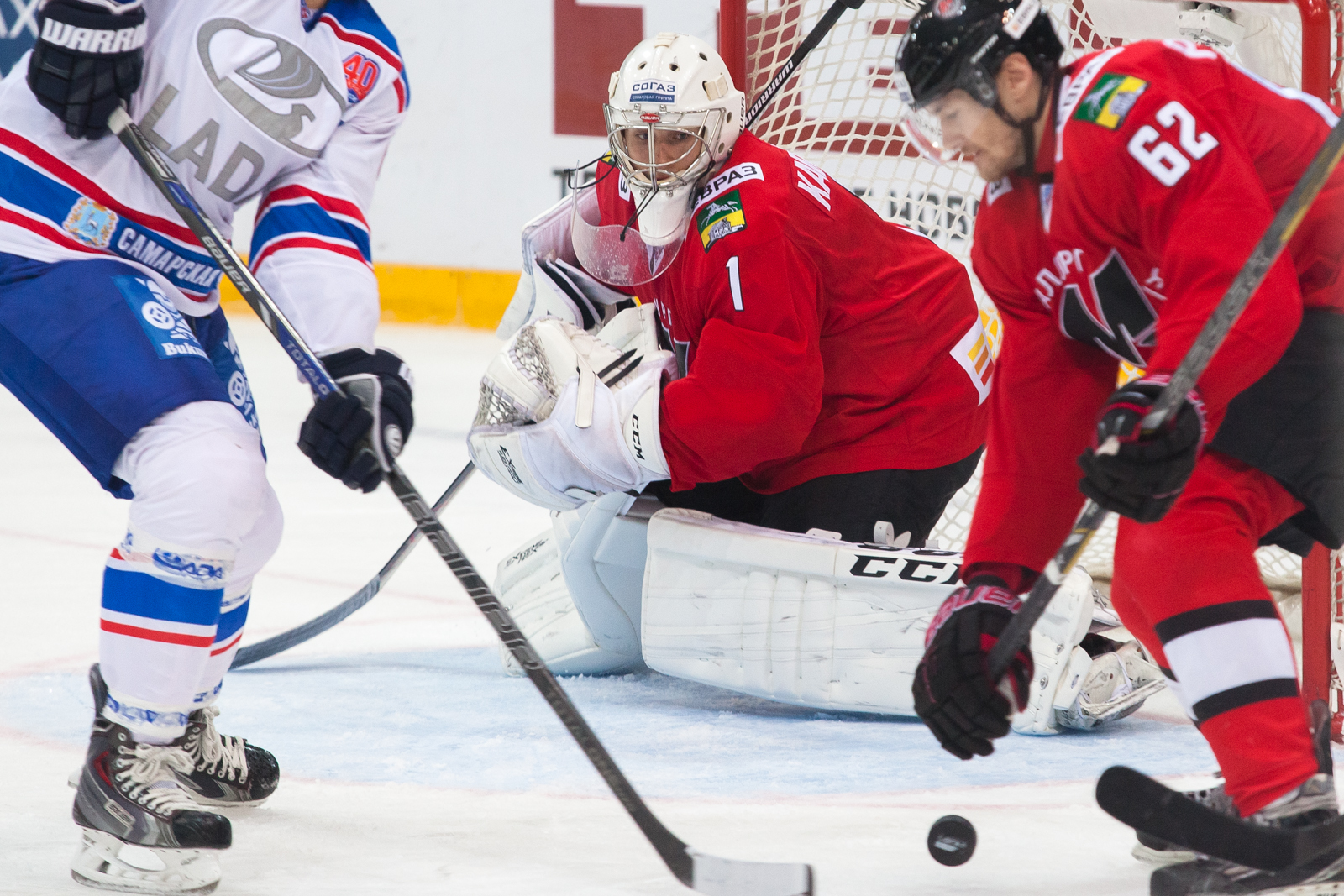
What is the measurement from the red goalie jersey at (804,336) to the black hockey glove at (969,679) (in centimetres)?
80

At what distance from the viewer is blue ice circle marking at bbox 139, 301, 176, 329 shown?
5.87 feet

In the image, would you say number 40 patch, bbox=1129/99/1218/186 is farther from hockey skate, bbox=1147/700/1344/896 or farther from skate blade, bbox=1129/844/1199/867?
skate blade, bbox=1129/844/1199/867

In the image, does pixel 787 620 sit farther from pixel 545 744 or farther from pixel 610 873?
pixel 610 873

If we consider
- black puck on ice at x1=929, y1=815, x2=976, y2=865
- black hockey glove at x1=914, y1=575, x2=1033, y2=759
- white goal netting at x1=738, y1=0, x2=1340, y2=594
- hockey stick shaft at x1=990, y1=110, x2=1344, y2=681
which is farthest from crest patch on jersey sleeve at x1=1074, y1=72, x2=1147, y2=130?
white goal netting at x1=738, y1=0, x2=1340, y2=594

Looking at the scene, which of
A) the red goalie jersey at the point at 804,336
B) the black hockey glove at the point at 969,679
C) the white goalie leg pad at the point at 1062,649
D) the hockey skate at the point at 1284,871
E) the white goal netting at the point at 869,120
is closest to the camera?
the hockey skate at the point at 1284,871

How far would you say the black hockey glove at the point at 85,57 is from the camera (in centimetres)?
175

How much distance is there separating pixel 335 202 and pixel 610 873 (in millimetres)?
875

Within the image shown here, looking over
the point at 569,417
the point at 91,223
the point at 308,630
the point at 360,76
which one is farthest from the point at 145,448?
the point at 308,630

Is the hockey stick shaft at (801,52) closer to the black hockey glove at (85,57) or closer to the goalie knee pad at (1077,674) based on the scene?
the goalie knee pad at (1077,674)

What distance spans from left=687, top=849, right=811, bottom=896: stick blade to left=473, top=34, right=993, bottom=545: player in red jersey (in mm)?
895

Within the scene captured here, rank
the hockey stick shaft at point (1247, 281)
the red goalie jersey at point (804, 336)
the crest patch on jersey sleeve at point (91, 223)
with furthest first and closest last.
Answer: the red goalie jersey at point (804, 336)
the crest patch on jersey sleeve at point (91, 223)
the hockey stick shaft at point (1247, 281)

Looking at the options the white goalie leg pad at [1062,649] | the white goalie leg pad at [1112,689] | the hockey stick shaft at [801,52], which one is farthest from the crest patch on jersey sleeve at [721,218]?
the white goalie leg pad at [1112,689]

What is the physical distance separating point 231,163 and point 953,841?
114 cm

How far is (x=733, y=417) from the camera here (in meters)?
2.41
